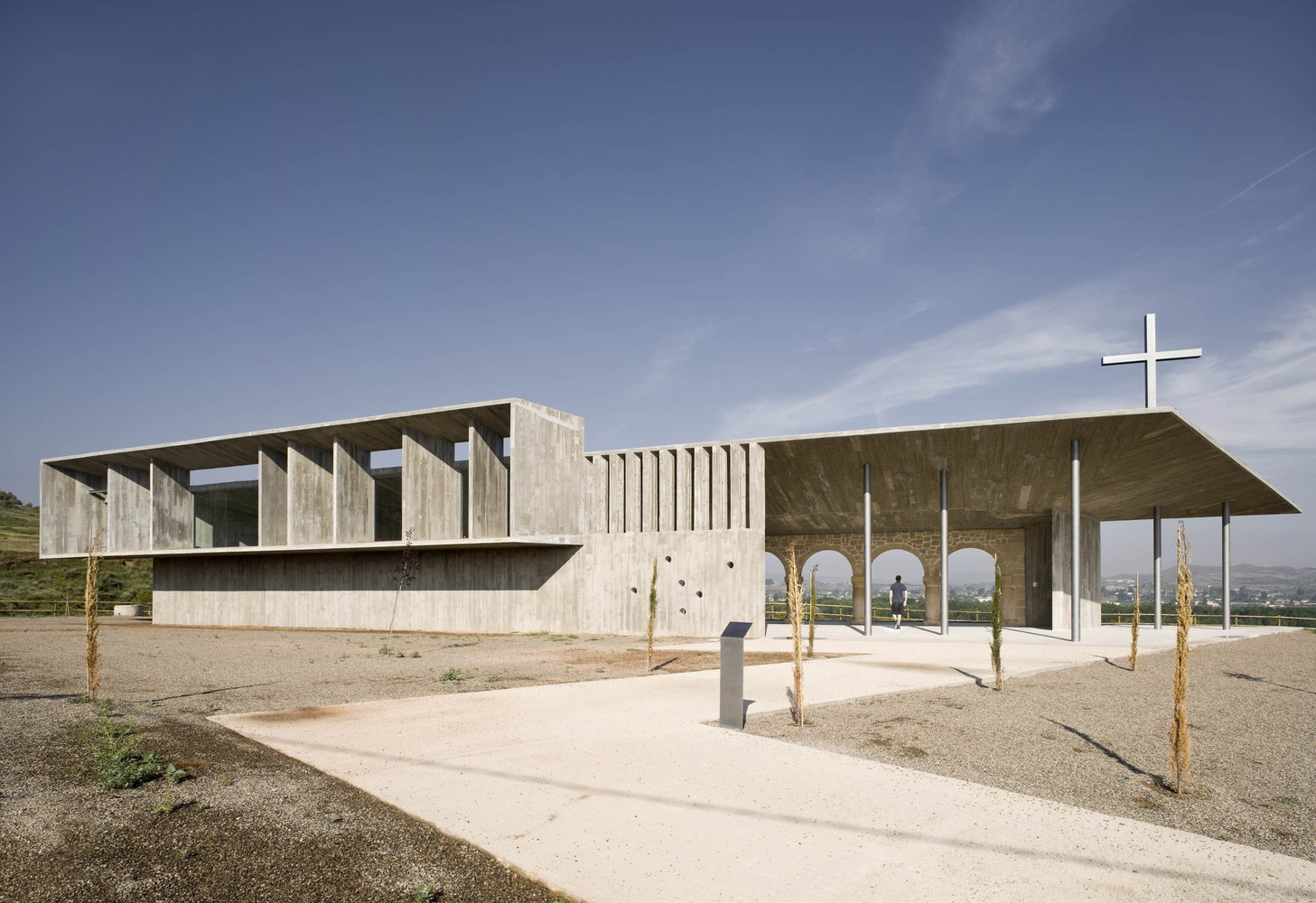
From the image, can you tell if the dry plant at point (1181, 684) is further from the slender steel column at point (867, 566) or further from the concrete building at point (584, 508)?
the slender steel column at point (867, 566)

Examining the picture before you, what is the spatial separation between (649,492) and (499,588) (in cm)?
535

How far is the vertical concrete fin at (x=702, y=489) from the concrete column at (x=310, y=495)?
11.9m

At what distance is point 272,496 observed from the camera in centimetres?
2505

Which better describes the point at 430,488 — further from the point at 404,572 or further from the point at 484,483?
the point at 404,572

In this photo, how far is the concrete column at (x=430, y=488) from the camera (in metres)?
21.9

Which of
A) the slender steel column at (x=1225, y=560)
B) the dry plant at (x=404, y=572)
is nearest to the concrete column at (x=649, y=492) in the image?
the dry plant at (x=404, y=572)

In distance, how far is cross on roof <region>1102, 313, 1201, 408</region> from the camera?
1880 centimetres

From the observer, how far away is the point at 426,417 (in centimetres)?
2142

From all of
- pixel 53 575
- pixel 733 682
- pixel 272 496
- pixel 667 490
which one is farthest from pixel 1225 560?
pixel 53 575

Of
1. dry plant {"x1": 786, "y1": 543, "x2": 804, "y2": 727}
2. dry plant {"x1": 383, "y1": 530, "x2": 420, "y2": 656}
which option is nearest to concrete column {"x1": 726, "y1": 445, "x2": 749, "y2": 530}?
dry plant {"x1": 383, "y1": 530, "x2": 420, "y2": 656}

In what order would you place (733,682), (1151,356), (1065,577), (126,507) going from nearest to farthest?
(733,682), (1151,356), (1065,577), (126,507)

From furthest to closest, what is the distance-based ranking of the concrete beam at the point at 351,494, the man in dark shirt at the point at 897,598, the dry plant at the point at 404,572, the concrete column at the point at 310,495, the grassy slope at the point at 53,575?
the grassy slope at the point at 53,575
the concrete column at the point at 310,495
the man in dark shirt at the point at 897,598
the concrete beam at the point at 351,494
the dry plant at the point at 404,572

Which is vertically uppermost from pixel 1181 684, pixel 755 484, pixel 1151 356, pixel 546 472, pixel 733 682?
pixel 1151 356

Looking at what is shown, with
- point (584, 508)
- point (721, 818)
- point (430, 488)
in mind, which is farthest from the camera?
point (430, 488)
